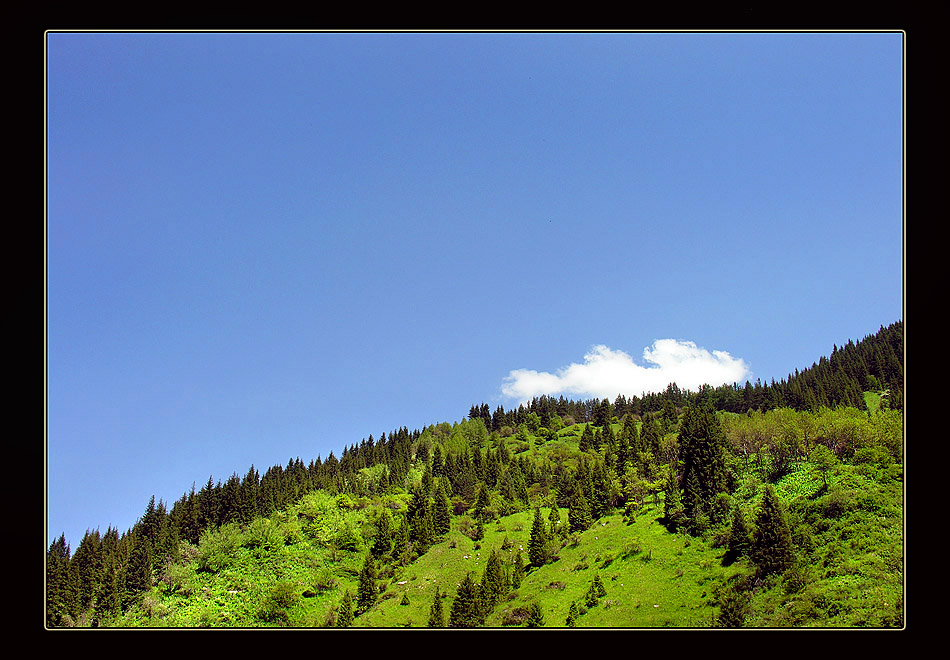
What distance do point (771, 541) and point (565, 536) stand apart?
1091 cm

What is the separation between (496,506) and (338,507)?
940 cm

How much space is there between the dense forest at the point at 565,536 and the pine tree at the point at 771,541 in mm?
64

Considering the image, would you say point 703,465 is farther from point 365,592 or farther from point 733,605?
point 365,592

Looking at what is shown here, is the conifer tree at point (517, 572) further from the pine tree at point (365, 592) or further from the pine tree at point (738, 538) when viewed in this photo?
the pine tree at point (738, 538)

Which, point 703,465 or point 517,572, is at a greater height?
point 703,465

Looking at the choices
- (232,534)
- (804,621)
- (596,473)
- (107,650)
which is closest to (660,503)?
(596,473)

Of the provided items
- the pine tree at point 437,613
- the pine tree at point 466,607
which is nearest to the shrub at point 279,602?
the pine tree at point 437,613

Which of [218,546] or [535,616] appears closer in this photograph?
[535,616]

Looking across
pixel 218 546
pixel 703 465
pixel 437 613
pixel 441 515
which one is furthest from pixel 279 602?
pixel 703 465

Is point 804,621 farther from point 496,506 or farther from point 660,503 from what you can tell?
point 496,506

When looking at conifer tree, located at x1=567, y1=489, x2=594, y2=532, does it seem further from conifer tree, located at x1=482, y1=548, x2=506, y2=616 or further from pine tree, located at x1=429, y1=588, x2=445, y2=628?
pine tree, located at x1=429, y1=588, x2=445, y2=628

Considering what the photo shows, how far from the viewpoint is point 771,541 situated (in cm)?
1875

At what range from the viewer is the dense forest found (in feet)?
61.2

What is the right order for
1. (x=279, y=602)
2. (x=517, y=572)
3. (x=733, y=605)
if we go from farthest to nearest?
(x=279, y=602)
(x=517, y=572)
(x=733, y=605)
